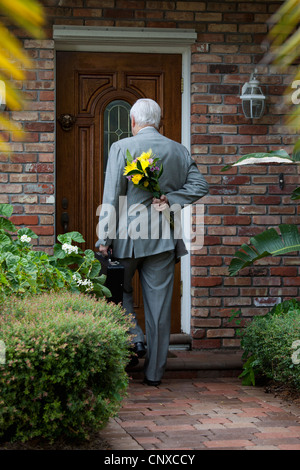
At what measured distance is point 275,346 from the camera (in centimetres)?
397

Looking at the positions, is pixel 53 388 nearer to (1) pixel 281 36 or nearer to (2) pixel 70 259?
(2) pixel 70 259

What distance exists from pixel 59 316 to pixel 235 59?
3435 millimetres

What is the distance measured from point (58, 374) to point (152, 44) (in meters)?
3.65

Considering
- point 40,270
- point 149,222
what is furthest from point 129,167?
point 40,270

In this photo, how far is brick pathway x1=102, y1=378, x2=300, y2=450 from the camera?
2965 millimetres

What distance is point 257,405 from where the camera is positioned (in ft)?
12.6

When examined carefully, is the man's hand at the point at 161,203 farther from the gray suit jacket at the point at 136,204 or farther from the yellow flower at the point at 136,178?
the yellow flower at the point at 136,178

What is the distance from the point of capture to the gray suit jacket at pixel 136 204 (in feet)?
13.8

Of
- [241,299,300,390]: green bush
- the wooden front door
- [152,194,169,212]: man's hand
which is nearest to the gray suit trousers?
[152,194,169,212]: man's hand

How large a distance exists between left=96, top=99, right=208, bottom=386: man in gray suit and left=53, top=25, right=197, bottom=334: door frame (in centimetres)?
107

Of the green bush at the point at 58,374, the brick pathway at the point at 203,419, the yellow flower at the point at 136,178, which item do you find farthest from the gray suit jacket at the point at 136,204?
the green bush at the point at 58,374

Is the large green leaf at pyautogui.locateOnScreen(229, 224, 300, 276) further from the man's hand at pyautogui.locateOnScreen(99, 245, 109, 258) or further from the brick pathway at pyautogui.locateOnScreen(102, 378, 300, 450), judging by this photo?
the man's hand at pyautogui.locateOnScreen(99, 245, 109, 258)

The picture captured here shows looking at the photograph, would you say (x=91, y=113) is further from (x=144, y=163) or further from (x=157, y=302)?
(x=157, y=302)
